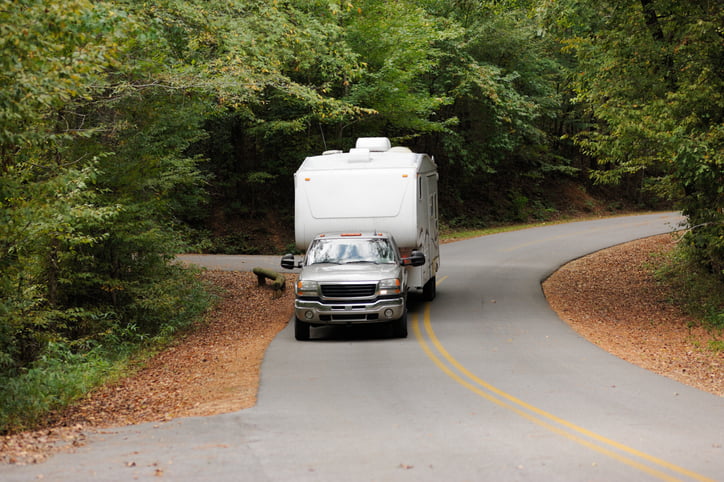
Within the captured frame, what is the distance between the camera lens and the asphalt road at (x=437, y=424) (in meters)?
6.68

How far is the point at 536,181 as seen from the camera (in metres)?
50.1

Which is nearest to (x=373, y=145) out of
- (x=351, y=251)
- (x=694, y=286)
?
(x=351, y=251)

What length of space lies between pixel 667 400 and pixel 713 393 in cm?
126

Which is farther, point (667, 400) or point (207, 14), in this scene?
point (207, 14)

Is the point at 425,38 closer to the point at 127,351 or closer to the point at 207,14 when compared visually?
the point at 207,14

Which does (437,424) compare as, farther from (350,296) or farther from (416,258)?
(416,258)

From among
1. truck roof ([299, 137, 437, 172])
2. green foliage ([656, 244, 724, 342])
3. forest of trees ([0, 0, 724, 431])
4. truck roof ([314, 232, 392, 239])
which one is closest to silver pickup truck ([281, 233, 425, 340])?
truck roof ([314, 232, 392, 239])

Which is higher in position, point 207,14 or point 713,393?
point 207,14

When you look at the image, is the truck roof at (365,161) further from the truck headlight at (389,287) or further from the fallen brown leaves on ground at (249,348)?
the fallen brown leaves on ground at (249,348)

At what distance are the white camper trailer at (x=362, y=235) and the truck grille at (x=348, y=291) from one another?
2 centimetres

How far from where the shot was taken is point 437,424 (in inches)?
325

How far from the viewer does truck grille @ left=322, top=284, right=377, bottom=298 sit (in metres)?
14.0

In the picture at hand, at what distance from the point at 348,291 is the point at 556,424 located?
6392 millimetres

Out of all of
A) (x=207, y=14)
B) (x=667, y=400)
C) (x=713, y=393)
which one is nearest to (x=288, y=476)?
(x=667, y=400)
